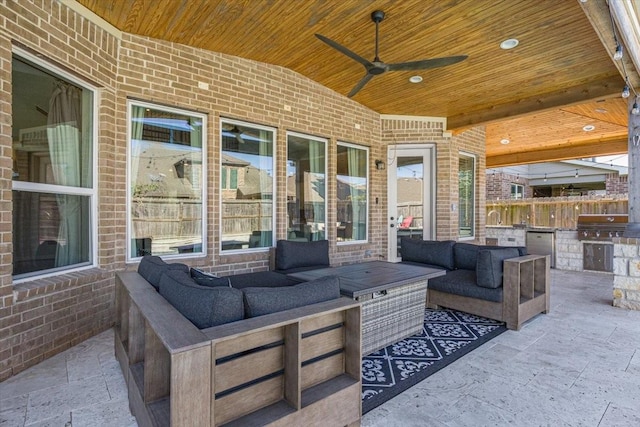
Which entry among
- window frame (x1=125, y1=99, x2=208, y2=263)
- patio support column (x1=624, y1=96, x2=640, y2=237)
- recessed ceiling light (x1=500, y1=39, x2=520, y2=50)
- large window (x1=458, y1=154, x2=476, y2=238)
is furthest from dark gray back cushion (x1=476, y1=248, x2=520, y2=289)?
large window (x1=458, y1=154, x2=476, y2=238)

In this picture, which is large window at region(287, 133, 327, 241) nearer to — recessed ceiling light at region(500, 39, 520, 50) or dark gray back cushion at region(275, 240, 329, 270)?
dark gray back cushion at region(275, 240, 329, 270)

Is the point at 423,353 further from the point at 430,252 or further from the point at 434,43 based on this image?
the point at 434,43

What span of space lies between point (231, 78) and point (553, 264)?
7.25 m

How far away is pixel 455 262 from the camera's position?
179 inches

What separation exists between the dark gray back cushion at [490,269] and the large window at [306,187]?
254 centimetres

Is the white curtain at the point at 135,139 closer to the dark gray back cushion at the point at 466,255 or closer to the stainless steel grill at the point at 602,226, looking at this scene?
the dark gray back cushion at the point at 466,255

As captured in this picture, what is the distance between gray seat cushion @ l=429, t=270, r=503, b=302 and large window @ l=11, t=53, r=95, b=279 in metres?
3.74

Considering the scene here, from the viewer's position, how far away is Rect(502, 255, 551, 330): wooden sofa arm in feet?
11.1

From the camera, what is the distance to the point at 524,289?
3754 millimetres

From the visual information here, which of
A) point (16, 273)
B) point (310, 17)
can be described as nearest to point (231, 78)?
point (310, 17)

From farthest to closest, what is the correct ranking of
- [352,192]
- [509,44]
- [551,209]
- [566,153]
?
[566,153]
[551,209]
[352,192]
[509,44]

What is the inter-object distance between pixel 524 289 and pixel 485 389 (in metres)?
1.93

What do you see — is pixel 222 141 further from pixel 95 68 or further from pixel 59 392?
pixel 59 392

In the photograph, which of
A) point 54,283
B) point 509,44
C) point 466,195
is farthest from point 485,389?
point 466,195
